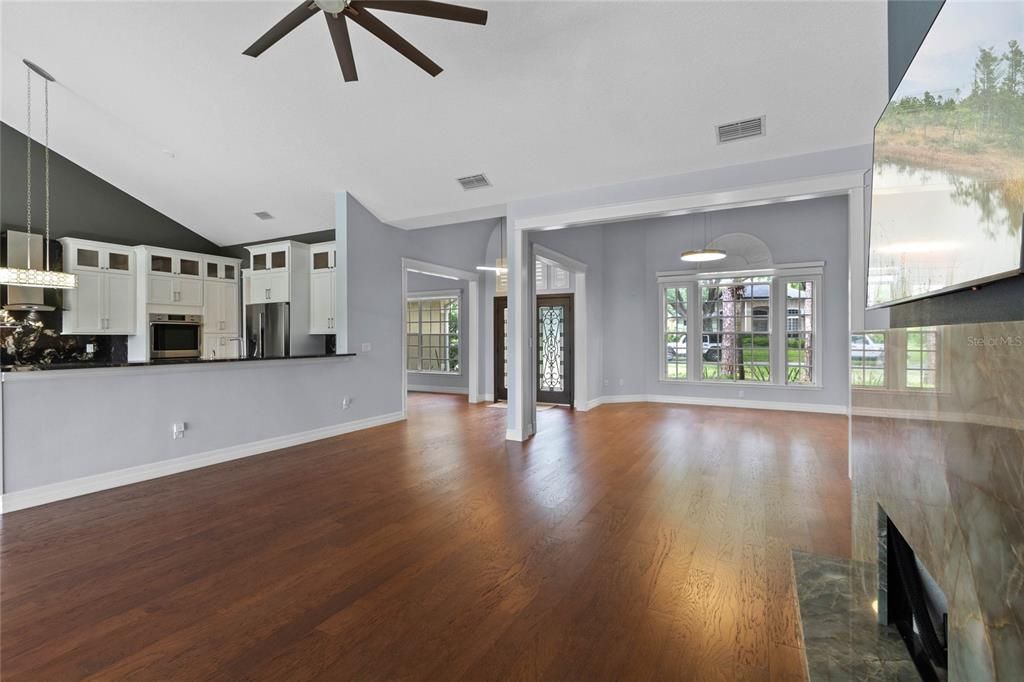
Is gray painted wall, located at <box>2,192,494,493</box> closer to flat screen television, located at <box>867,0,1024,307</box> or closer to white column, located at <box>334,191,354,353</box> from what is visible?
white column, located at <box>334,191,354,353</box>

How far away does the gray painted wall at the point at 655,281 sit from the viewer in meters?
7.07

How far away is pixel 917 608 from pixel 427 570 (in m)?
2.00

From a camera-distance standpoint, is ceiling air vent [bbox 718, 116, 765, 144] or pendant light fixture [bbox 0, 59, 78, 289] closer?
ceiling air vent [bbox 718, 116, 765, 144]

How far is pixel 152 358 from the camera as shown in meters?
6.71

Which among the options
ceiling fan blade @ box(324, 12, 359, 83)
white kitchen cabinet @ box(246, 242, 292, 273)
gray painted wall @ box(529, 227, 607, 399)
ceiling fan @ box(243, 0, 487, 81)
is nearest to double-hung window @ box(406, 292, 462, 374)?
white kitchen cabinet @ box(246, 242, 292, 273)

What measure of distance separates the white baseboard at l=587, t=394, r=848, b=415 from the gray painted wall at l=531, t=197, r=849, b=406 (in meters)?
→ 0.05

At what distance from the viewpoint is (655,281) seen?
8.43 meters

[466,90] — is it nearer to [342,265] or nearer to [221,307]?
[342,265]

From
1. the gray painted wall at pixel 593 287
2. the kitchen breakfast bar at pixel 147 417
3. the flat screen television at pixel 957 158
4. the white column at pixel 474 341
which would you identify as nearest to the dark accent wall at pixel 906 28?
the flat screen television at pixel 957 158

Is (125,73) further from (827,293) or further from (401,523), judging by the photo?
(827,293)

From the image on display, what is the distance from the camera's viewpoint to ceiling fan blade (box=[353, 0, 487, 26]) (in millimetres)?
2512

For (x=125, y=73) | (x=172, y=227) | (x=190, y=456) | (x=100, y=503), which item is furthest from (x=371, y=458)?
(x=172, y=227)

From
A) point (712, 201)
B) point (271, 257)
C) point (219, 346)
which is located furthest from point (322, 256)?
point (712, 201)

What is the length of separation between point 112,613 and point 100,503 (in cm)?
188
